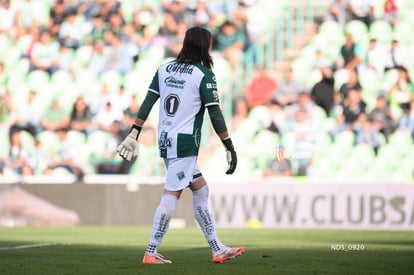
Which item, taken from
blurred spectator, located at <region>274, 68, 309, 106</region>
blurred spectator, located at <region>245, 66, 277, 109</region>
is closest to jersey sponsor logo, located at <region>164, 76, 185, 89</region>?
blurred spectator, located at <region>274, 68, 309, 106</region>

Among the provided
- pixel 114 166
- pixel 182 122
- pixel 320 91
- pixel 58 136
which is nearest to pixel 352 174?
pixel 320 91

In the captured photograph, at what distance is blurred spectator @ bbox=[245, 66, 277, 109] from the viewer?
20.9m

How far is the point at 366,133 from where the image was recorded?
19.7m

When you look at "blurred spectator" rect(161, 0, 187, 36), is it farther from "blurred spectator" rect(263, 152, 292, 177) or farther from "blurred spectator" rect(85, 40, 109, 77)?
"blurred spectator" rect(263, 152, 292, 177)

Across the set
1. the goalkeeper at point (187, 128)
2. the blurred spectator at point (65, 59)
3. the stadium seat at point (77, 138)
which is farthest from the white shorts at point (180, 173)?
the blurred spectator at point (65, 59)

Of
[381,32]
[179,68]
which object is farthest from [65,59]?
[179,68]

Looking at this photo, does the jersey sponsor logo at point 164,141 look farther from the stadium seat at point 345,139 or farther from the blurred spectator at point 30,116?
the blurred spectator at point 30,116

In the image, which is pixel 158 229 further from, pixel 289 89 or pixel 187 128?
pixel 289 89

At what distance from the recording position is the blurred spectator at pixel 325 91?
66.7 feet

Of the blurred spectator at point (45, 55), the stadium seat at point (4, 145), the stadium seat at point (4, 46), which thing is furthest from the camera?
the stadium seat at point (4, 46)

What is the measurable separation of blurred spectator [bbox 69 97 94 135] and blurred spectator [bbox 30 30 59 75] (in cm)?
147

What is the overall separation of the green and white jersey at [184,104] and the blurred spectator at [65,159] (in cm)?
1183

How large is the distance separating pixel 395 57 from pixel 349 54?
98 centimetres

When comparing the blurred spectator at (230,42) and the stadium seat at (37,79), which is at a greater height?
the blurred spectator at (230,42)
